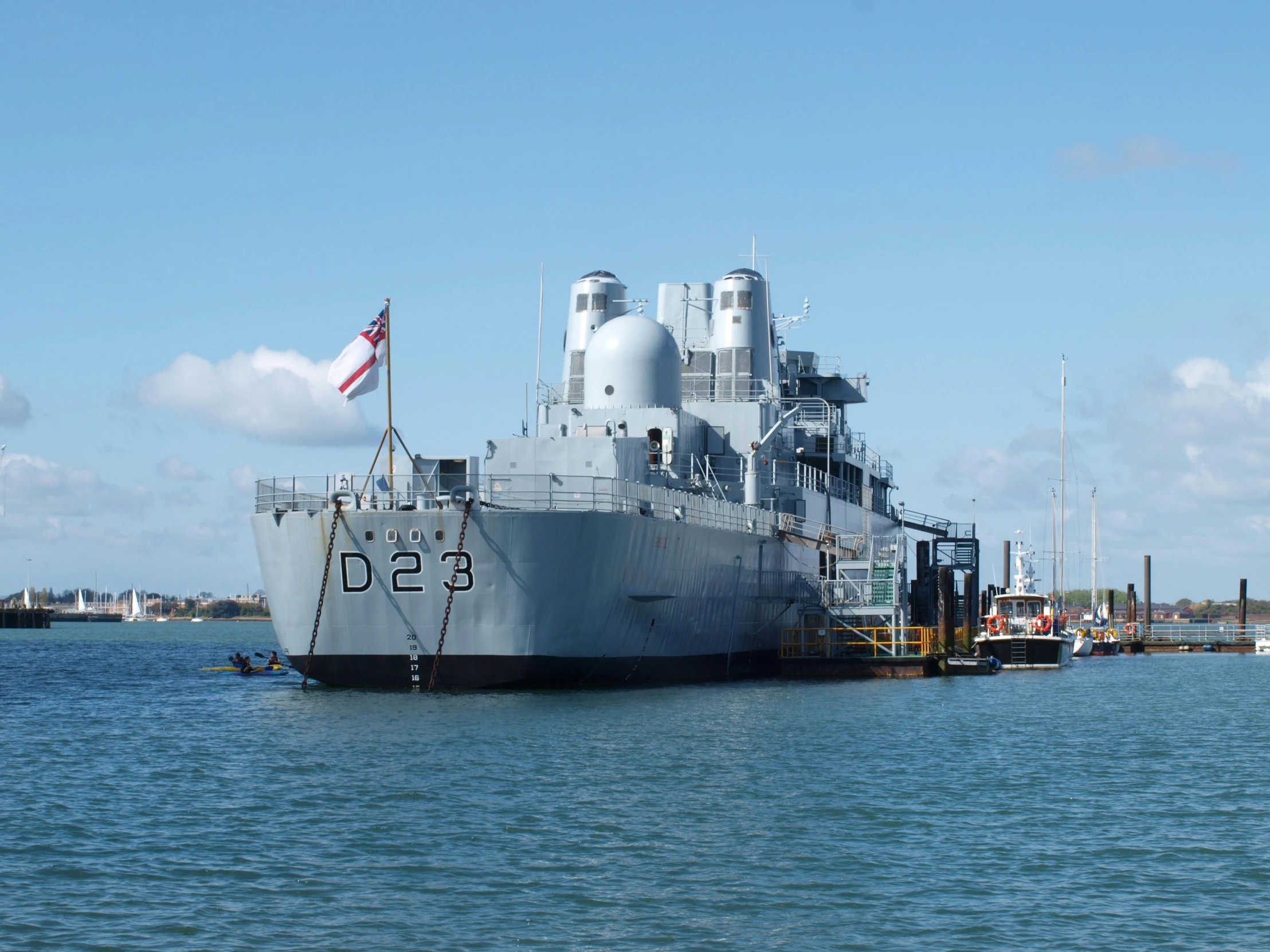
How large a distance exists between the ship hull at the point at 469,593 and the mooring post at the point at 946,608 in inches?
554

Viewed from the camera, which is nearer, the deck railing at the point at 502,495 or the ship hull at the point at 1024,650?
the deck railing at the point at 502,495

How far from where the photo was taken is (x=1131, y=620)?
Answer: 90.6 m

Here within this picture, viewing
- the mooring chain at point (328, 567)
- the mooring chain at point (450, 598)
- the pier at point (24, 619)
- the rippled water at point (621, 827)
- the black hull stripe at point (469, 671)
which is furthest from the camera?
the pier at point (24, 619)

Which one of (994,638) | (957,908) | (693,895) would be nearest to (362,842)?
(693,895)

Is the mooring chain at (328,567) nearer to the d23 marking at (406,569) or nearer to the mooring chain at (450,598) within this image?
the d23 marking at (406,569)

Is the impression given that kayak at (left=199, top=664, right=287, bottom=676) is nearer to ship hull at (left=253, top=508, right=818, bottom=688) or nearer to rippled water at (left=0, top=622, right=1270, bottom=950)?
ship hull at (left=253, top=508, right=818, bottom=688)

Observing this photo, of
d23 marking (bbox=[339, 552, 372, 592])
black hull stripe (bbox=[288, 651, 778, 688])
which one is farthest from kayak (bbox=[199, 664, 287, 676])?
d23 marking (bbox=[339, 552, 372, 592])

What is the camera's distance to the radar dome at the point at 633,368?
145 ft

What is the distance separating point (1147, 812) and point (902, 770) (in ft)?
14.2

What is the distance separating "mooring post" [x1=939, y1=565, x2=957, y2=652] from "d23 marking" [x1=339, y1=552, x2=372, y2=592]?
2096 cm

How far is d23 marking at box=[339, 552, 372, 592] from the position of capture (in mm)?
31562

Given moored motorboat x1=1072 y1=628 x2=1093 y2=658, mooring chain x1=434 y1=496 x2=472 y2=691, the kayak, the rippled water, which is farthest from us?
moored motorboat x1=1072 y1=628 x2=1093 y2=658

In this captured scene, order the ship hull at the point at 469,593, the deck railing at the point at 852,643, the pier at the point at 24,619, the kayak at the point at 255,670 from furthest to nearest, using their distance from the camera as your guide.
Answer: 1. the pier at the point at 24,619
2. the kayak at the point at 255,670
3. the deck railing at the point at 852,643
4. the ship hull at the point at 469,593

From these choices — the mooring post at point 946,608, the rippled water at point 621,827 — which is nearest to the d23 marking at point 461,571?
the rippled water at point 621,827
